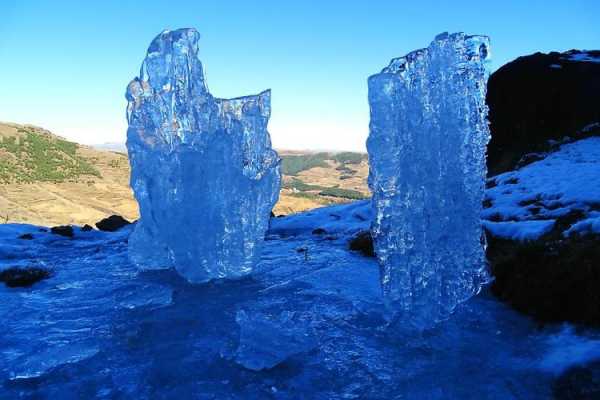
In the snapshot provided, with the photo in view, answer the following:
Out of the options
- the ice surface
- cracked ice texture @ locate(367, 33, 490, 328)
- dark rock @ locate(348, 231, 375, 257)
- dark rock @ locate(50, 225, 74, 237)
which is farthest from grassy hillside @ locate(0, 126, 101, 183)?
cracked ice texture @ locate(367, 33, 490, 328)

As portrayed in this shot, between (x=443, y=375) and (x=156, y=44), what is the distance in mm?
7800

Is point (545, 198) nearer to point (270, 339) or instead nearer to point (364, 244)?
point (364, 244)

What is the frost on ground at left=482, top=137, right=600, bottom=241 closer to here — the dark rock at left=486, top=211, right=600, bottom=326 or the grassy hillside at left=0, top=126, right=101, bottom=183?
the dark rock at left=486, top=211, right=600, bottom=326

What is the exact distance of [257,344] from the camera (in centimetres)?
545

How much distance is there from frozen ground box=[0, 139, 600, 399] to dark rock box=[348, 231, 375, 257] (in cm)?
106

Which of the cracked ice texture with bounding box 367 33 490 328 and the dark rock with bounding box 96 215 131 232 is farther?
the dark rock with bounding box 96 215 131 232

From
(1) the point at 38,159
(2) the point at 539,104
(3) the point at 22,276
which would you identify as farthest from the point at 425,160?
(1) the point at 38,159

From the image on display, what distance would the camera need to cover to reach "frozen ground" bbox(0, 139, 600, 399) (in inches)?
185

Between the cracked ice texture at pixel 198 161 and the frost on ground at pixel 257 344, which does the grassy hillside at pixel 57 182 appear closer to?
the cracked ice texture at pixel 198 161

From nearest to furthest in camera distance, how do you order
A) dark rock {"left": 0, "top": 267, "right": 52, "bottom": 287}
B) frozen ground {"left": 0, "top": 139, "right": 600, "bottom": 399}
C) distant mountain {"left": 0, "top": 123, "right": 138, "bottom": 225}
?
frozen ground {"left": 0, "top": 139, "right": 600, "bottom": 399}, dark rock {"left": 0, "top": 267, "right": 52, "bottom": 287}, distant mountain {"left": 0, "top": 123, "right": 138, "bottom": 225}

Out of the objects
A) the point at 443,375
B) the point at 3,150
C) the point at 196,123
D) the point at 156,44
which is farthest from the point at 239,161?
the point at 3,150

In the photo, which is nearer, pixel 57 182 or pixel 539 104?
pixel 539 104

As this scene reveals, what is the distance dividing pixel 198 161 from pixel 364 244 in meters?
4.74

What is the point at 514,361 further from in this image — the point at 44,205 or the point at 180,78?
the point at 44,205
